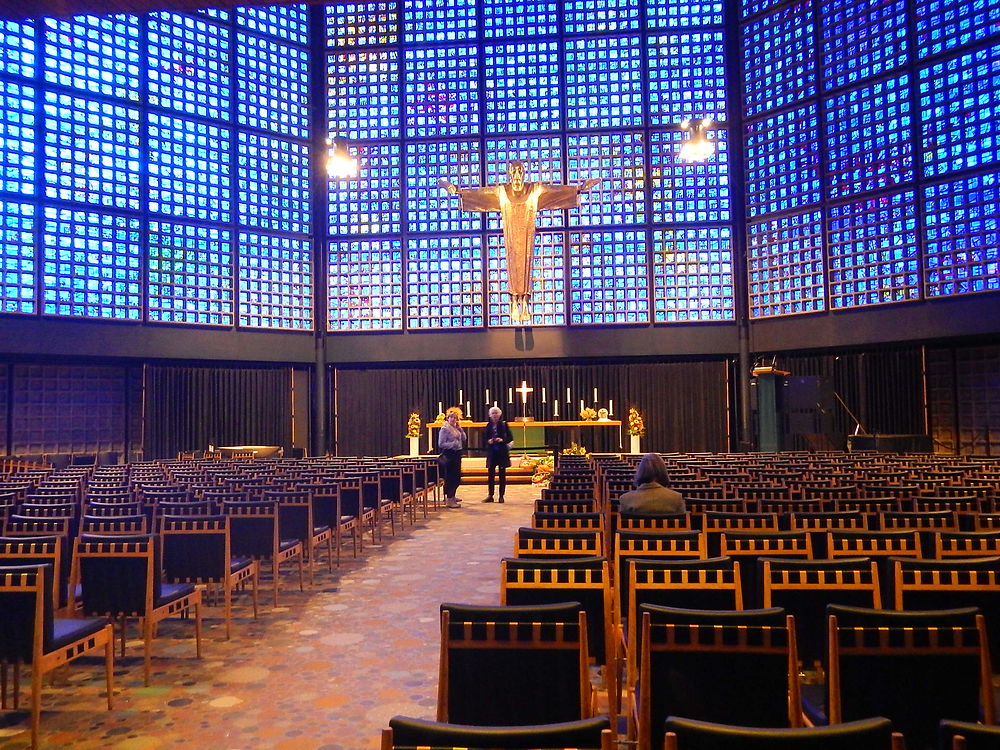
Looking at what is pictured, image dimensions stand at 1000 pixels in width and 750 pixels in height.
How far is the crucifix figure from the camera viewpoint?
60.6ft

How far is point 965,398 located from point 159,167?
19.7m

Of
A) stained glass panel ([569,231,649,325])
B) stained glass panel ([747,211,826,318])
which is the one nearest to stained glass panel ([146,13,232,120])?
stained glass panel ([569,231,649,325])

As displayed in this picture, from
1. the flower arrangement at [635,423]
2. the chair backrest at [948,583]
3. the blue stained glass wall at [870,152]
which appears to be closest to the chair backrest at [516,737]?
the chair backrest at [948,583]

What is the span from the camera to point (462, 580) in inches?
268

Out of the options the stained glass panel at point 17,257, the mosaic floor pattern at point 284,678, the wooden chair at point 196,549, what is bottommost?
the mosaic floor pattern at point 284,678

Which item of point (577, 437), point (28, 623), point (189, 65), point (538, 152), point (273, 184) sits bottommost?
point (28, 623)

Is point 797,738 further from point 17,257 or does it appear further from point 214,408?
point 214,408

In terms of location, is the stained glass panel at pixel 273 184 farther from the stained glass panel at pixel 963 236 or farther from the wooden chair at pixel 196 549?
the wooden chair at pixel 196 549

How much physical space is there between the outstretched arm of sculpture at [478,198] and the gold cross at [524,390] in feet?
15.1

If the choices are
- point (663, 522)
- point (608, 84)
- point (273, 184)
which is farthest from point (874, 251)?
point (273, 184)

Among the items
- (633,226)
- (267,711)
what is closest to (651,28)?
(633,226)

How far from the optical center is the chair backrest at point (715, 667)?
102 inches

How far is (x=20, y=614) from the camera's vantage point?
359cm

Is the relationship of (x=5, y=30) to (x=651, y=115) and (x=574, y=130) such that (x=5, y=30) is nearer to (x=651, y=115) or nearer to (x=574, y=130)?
(x=574, y=130)
